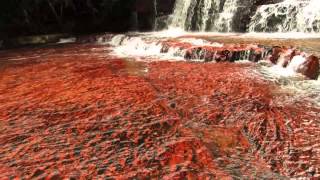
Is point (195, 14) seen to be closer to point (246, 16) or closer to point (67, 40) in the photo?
point (246, 16)

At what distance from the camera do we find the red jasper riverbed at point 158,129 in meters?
3.52

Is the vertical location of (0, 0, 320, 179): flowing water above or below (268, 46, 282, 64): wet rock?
below

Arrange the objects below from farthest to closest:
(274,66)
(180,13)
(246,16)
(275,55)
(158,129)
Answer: (180,13), (246,16), (275,55), (274,66), (158,129)

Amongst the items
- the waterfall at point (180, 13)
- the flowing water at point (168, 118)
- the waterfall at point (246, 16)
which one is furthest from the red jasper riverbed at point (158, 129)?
the waterfall at point (180, 13)

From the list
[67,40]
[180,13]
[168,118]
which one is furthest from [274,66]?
[67,40]

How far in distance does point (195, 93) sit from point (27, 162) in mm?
2809

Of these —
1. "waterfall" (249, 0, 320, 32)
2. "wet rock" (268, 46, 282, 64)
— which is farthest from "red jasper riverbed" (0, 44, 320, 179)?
"waterfall" (249, 0, 320, 32)

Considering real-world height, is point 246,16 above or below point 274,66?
above

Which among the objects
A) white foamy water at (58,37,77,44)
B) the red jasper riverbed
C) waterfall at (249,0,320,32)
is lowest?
the red jasper riverbed

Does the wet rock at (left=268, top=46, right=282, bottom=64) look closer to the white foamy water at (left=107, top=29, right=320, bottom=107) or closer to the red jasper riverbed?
the white foamy water at (left=107, top=29, right=320, bottom=107)

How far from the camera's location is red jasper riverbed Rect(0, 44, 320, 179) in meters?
3.52

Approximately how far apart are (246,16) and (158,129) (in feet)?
34.2

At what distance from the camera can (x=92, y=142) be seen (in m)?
4.16

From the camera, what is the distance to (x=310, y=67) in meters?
7.16
